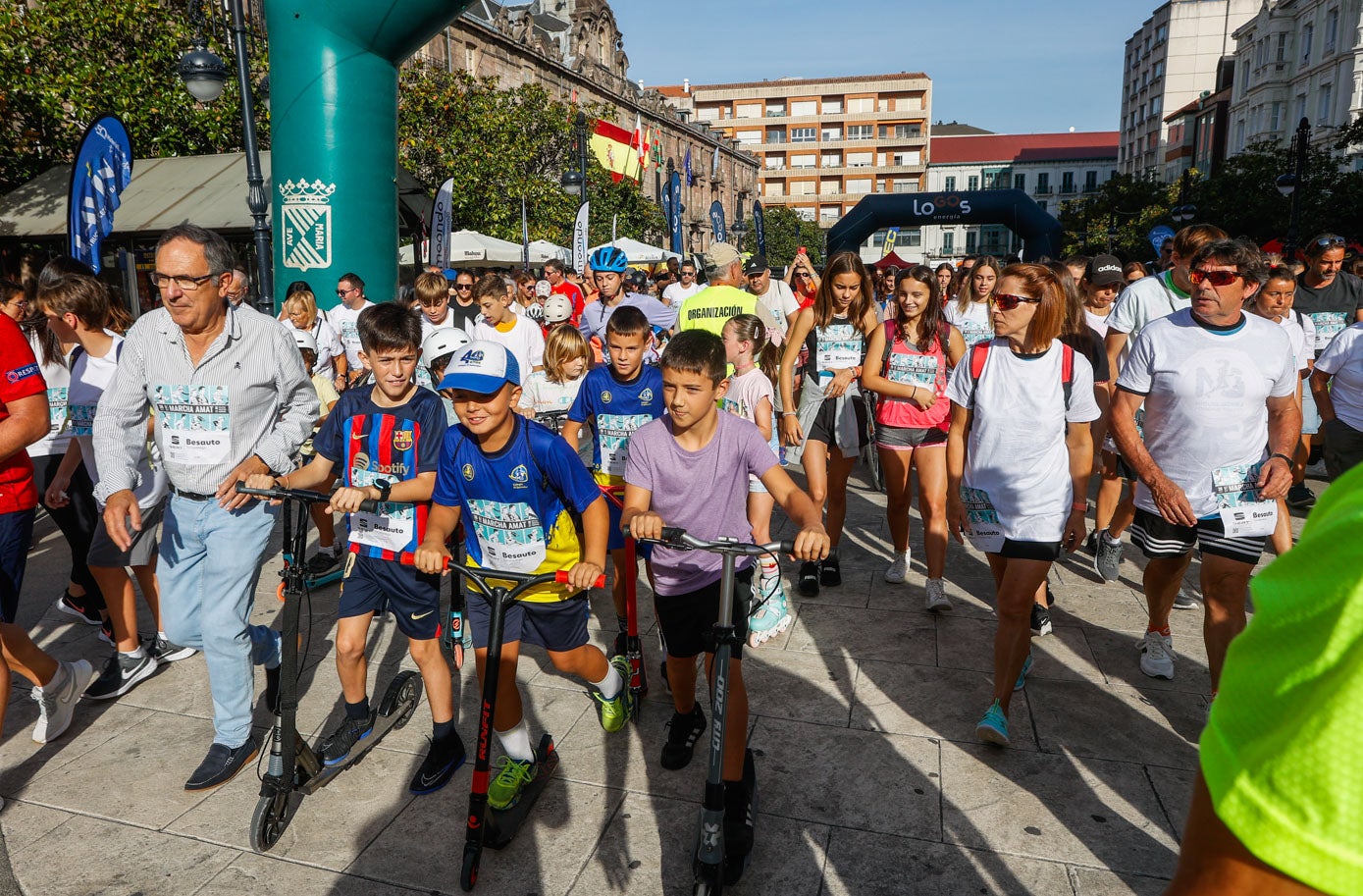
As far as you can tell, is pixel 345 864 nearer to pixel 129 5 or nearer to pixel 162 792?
pixel 162 792

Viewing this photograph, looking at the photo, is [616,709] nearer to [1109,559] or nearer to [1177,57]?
[1109,559]

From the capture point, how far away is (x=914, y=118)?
97812mm

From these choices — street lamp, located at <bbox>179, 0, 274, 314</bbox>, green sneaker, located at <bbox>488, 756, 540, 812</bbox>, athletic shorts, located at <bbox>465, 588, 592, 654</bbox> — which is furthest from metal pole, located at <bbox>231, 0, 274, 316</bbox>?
green sneaker, located at <bbox>488, 756, 540, 812</bbox>

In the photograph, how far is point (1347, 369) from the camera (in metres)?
5.63

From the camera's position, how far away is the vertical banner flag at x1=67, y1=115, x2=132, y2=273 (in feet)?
29.6

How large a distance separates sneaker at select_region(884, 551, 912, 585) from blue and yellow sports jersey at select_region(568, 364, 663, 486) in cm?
242

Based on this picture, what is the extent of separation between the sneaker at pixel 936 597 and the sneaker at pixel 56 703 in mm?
4641

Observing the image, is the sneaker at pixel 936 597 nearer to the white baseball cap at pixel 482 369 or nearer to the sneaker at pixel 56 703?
the white baseball cap at pixel 482 369

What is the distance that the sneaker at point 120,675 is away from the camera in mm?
4527

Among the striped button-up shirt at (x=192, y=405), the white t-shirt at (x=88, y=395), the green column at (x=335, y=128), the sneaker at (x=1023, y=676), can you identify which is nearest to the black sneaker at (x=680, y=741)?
the sneaker at (x=1023, y=676)

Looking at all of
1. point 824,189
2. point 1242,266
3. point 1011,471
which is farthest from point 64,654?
point 824,189

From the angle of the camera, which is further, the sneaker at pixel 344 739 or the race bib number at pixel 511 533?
the sneaker at pixel 344 739

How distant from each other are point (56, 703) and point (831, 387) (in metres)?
4.58

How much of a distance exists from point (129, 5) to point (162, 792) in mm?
18636
